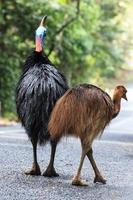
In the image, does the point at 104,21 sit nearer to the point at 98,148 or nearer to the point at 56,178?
Answer: the point at 98,148

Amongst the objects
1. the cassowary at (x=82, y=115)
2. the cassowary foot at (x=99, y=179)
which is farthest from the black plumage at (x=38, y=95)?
the cassowary foot at (x=99, y=179)

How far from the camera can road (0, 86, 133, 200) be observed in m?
8.33

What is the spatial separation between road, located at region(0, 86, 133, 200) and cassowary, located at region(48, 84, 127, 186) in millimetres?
419

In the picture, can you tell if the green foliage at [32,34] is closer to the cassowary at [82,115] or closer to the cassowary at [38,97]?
the cassowary at [38,97]

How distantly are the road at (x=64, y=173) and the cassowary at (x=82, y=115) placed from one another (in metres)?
0.42

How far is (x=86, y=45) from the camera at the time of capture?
3422 centimetres

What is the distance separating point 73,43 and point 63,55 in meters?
0.82

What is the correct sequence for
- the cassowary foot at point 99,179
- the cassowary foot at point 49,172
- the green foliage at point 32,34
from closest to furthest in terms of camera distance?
the cassowary foot at point 99,179 → the cassowary foot at point 49,172 → the green foliage at point 32,34

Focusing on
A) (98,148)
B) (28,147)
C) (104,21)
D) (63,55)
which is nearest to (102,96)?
(28,147)

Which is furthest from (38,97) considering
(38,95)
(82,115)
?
(82,115)

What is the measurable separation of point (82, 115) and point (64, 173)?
1533mm

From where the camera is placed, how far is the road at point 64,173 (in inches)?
328

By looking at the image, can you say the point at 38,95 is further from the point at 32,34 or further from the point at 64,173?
the point at 32,34

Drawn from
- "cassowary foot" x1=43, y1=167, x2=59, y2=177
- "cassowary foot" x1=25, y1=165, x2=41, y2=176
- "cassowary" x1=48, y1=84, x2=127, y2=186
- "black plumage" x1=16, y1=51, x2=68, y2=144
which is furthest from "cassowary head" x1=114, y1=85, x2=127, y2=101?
"cassowary foot" x1=25, y1=165, x2=41, y2=176
